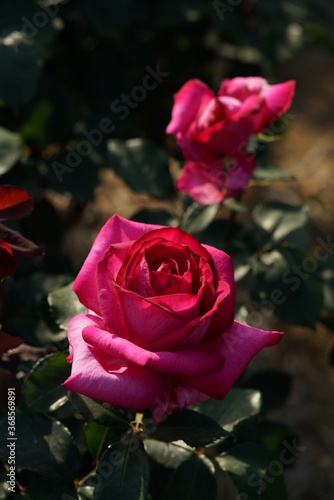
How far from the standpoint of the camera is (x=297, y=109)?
2.75m

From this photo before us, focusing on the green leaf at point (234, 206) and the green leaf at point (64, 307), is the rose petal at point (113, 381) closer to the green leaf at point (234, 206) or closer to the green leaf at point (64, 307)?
the green leaf at point (64, 307)

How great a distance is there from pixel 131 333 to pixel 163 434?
17cm

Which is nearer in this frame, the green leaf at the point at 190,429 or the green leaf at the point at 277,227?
the green leaf at the point at 190,429

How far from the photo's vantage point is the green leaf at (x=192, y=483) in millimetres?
822

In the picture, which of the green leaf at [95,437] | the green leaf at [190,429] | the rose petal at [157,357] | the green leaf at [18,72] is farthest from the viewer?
the green leaf at [18,72]

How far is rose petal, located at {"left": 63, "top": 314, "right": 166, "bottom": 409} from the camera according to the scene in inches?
25.0

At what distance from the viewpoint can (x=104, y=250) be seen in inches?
28.8

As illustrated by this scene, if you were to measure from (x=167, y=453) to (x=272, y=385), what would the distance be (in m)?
0.47

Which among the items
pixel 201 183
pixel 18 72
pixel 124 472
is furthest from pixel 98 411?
pixel 18 72

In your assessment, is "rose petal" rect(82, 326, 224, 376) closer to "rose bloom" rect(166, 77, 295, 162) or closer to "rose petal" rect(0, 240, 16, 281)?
"rose petal" rect(0, 240, 16, 281)

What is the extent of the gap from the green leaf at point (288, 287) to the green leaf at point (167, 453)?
266mm

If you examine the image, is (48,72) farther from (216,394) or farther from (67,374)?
(216,394)

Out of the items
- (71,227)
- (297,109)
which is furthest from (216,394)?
(297,109)

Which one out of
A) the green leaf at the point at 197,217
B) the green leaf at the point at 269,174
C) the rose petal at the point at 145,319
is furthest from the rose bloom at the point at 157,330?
the green leaf at the point at 269,174
